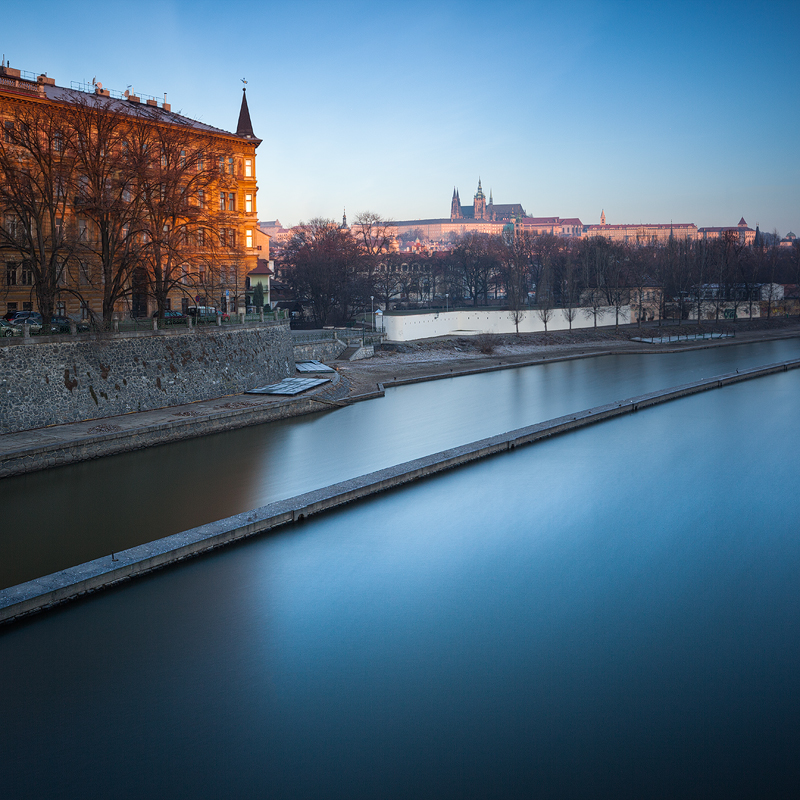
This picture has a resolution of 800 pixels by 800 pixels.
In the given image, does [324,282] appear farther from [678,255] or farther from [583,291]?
[678,255]

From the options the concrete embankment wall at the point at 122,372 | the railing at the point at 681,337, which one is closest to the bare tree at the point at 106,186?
the concrete embankment wall at the point at 122,372

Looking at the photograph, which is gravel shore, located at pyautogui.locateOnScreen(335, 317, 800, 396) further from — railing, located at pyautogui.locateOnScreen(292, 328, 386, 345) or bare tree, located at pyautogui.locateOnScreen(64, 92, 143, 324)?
bare tree, located at pyautogui.locateOnScreen(64, 92, 143, 324)

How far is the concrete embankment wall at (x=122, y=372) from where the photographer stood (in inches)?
655

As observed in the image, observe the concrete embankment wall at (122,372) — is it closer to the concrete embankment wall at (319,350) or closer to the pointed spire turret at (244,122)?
the concrete embankment wall at (319,350)

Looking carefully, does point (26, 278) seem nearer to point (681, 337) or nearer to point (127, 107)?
point (127, 107)

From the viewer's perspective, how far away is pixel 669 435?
1978cm

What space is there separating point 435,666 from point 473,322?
3612 cm

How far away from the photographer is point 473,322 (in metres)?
43.0

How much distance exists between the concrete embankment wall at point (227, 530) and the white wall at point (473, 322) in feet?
64.5

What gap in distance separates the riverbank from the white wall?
98cm

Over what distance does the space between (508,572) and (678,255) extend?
5541 cm

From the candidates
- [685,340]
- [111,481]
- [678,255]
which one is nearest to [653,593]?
[111,481]

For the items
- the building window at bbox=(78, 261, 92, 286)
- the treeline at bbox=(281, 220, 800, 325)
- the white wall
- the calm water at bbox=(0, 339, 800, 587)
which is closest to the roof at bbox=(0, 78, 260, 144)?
the building window at bbox=(78, 261, 92, 286)

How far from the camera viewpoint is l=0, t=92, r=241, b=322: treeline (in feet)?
60.4
